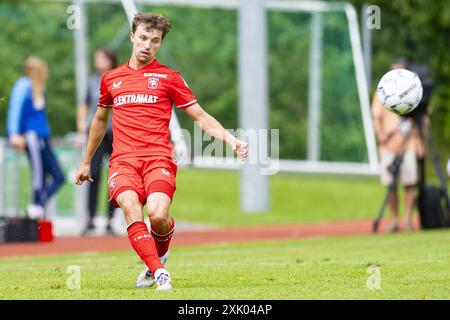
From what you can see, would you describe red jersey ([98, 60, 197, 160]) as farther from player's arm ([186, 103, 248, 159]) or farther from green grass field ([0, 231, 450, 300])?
green grass field ([0, 231, 450, 300])

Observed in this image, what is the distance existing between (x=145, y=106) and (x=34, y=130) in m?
9.00

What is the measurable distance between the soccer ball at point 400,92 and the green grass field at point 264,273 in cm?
150

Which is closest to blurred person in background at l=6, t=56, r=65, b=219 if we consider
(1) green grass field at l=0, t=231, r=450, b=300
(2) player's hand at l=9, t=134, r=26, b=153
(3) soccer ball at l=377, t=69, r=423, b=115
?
(2) player's hand at l=9, t=134, r=26, b=153

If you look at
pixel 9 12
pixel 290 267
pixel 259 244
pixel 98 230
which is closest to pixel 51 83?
pixel 9 12

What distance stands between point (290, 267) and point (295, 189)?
15.6 m

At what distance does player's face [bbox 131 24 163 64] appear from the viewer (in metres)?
9.73

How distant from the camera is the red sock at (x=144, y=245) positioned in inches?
365

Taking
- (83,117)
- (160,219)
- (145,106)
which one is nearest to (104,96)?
(145,106)

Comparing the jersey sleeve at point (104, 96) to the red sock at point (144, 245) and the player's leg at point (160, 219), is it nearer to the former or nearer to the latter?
the player's leg at point (160, 219)

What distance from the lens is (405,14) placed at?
35594 mm

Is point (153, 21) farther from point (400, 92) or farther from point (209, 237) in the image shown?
point (209, 237)

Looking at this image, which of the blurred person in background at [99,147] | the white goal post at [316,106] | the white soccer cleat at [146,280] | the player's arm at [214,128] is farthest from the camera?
the white goal post at [316,106]

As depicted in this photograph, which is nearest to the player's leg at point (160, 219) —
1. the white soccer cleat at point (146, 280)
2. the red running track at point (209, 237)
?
the white soccer cleat at point (146, 280)
